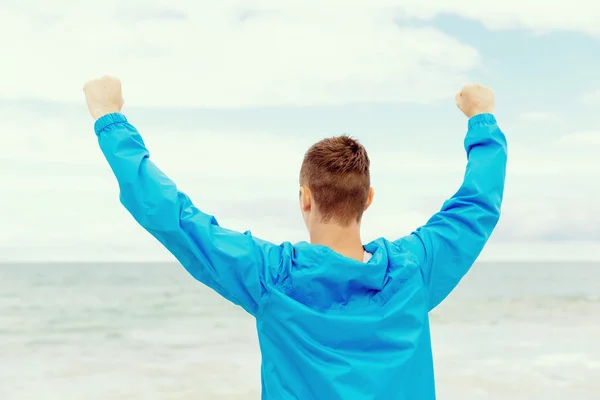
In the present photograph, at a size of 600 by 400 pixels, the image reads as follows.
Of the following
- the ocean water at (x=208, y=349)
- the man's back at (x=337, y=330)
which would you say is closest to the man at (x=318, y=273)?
the man's back at (x=337, y=330)

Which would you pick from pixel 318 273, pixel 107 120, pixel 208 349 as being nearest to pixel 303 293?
pixel 318 273

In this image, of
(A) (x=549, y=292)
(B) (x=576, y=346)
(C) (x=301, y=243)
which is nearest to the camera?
(C) (x=301, y=243)

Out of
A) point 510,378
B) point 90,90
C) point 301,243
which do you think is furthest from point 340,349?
point 510,378

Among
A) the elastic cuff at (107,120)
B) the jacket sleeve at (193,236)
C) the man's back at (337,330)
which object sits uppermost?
the elastic cuff at (107,120)

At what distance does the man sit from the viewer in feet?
5.74

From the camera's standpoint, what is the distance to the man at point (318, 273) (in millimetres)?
1749

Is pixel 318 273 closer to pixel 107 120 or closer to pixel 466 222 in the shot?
pixel 466 222

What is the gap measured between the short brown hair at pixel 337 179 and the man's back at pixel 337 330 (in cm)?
15

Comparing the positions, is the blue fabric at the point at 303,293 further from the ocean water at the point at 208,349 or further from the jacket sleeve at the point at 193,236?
the ocean water at the point at 208,349

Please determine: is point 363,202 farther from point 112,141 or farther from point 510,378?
point 510,378

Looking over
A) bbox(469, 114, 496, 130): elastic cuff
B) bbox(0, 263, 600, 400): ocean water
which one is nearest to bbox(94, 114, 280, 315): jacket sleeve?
bbox(469, 114, 496, 130): elastic cuff

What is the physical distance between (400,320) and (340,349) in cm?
18

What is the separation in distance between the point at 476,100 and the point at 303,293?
3.05ft

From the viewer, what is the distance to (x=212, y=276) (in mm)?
1758
